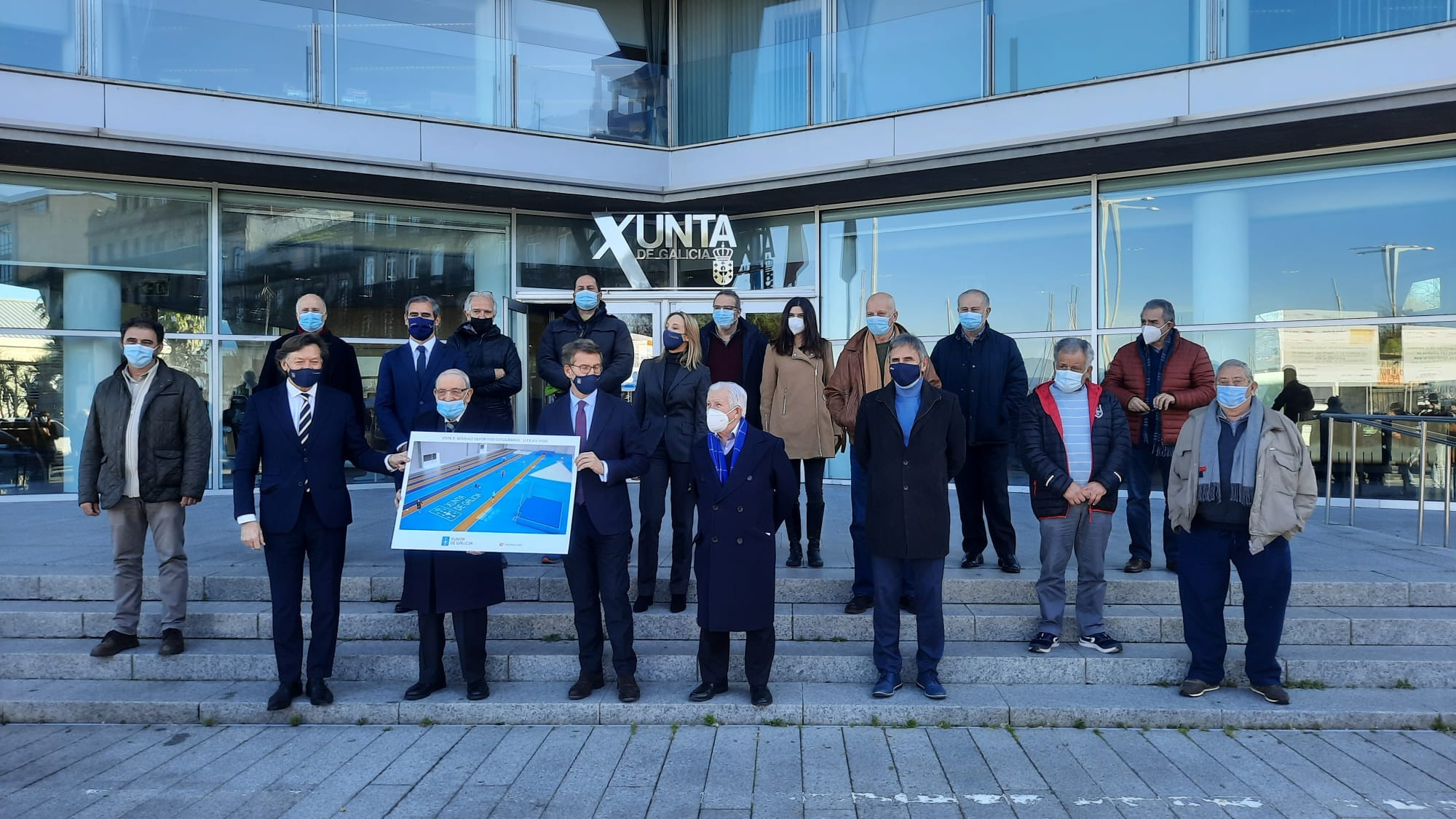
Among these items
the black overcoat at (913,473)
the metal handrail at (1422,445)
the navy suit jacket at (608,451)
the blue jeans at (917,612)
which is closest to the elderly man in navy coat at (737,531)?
the navy suit jacket at (608,451)

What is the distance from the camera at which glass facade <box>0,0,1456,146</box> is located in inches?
386

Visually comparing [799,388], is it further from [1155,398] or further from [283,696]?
[283,696]

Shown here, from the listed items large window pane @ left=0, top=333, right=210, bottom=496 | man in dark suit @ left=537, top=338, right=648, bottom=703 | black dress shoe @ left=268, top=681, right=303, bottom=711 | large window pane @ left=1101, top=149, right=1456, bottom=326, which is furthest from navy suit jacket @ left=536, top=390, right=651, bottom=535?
large window pane @ left=0, top=333, right=210, bottom=496

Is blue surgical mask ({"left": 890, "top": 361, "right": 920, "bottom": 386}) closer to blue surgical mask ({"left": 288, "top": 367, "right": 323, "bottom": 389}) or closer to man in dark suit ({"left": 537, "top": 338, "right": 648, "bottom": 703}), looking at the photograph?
man in dark suit ({"left": 537, "top": 338, "right": 648, "bottom": 703})

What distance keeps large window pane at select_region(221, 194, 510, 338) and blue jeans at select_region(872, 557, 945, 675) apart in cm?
886

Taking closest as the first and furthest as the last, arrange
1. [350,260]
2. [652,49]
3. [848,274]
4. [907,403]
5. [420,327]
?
1. [907,403]
2. [420,327]
3. [350,260]
4. [848,274]
5. [652,49]

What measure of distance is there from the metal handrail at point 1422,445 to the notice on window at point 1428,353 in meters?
0.63

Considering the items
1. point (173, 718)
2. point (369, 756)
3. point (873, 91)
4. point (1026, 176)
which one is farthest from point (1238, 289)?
point (173, 718)

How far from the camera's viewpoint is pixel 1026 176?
11.1 m

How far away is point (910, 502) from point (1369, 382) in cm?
790

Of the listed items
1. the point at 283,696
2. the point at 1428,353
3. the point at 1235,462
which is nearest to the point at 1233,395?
the point at 1235,462

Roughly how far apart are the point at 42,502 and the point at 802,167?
33.1ft

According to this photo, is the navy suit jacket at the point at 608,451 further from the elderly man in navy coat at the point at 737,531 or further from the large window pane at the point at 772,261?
the large window pane at the point at 772,261

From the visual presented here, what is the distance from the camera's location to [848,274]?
12.3m
